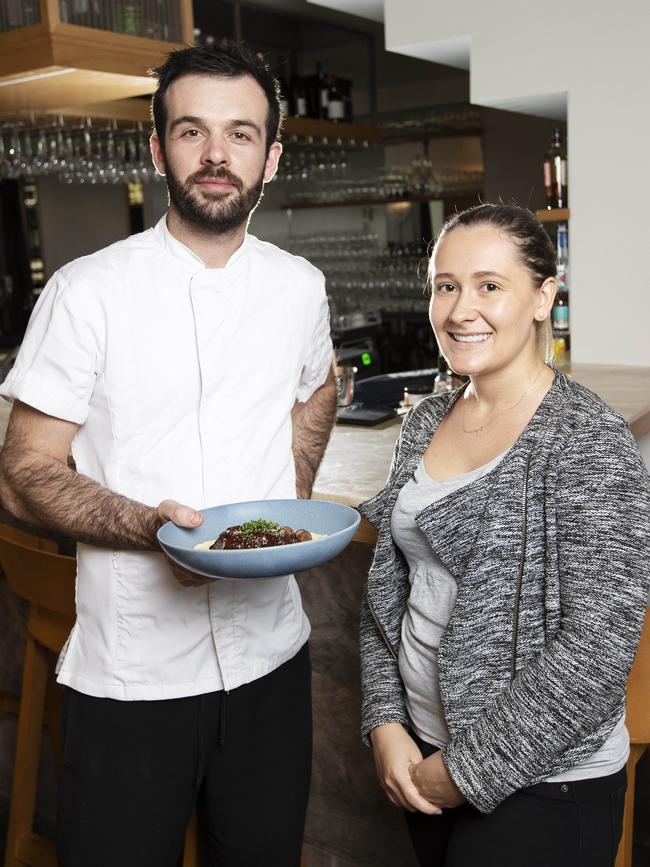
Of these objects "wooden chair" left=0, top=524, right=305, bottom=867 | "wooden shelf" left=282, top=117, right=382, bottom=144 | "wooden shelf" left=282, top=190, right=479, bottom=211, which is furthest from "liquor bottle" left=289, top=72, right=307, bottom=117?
"wooden chair" left=0, top=524, right=305, bottom=867

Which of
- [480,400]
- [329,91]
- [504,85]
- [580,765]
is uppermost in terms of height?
[329,91]

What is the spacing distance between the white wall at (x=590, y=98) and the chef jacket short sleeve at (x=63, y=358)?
91.5 inches

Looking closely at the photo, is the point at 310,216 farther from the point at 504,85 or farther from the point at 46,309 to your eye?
the point at 46,309

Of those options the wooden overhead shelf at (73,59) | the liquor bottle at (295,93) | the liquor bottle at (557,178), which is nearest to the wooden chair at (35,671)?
the wooden overhead shelf at (73,59)

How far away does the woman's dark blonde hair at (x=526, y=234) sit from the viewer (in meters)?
1.35

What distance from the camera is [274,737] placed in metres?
1.59

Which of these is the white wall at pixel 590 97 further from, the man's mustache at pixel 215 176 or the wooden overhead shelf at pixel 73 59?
the man's mustache at pixel 215 176

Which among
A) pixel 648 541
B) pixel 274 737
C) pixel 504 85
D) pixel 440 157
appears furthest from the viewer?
pixel 440 157

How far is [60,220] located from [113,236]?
45 centimetres

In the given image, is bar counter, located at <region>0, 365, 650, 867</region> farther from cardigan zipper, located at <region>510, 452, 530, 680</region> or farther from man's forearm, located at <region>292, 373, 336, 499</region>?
cardigan zipper, located at <region>510, 452, 530, 680</region>

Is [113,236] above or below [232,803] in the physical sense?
above

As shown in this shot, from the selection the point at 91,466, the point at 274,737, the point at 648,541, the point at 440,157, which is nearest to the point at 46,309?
the point at 91,466

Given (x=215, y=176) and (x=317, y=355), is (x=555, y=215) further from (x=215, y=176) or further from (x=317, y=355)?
(x=215, y=176)

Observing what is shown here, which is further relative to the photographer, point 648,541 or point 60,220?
point 60,220
